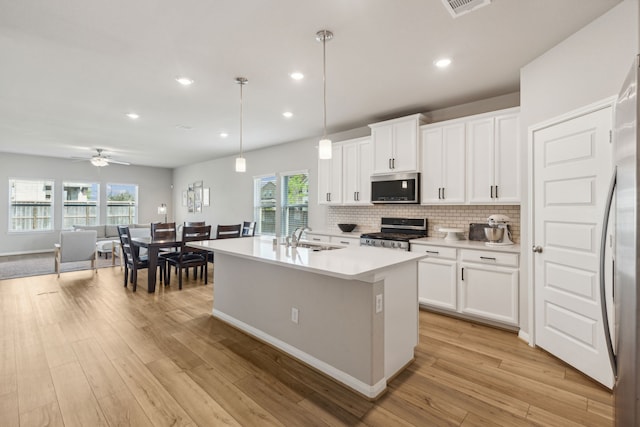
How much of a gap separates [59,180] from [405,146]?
9261 mm

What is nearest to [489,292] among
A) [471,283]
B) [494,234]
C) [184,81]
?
[471,283]

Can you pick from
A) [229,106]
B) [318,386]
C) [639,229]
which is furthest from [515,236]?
[229,106]

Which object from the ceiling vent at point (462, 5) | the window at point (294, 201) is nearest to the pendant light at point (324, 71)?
the ceiling vent at point (462, 5)

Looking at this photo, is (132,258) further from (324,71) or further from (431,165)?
(431,165)

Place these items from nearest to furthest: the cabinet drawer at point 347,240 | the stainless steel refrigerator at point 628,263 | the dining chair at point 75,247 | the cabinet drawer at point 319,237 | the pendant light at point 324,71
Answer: the stainless steel refrigerator at point 628,263 → the pendant light at point 324,71 → the cabinet drawer at point 347,240 → the cabinet drawer at point 319,237 → the dining chair at point 75,247

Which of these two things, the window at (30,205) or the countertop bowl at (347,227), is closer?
the countertop bowl at (347,227)

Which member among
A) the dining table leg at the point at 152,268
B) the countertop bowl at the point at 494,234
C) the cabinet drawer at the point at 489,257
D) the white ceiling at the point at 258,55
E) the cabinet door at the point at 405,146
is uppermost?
the white ceiling at the point at 258,55

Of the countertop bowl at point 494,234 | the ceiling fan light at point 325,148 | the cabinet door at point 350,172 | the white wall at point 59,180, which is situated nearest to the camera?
the ceiling fan light at point 325,148

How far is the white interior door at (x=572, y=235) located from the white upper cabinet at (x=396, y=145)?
1.45 meters

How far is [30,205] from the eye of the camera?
26.6 feet

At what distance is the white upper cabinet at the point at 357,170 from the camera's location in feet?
15.3

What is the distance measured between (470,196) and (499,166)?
0.45 meters

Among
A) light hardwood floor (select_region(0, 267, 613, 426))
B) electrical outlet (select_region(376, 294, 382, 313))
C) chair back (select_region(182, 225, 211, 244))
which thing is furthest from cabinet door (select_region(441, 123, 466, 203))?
chair back (select_region(182, 225, 211, 244))

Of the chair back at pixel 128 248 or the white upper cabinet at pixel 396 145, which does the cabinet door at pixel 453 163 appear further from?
the chair back at pixel 128 248
